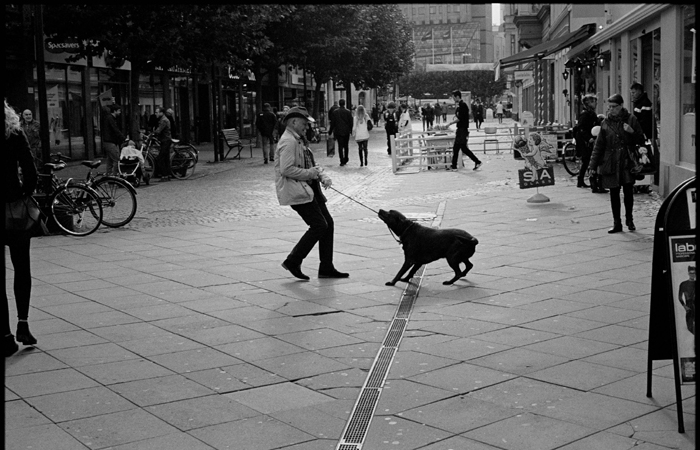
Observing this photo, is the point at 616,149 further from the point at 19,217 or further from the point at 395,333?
the point at 19,217

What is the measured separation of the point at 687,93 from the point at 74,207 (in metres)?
9.51

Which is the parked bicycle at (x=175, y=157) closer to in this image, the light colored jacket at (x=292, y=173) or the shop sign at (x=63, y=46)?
the shop sign at (x=63, y=46)

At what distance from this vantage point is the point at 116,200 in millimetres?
14109

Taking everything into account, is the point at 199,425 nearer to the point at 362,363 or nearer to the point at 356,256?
the point at 362,363

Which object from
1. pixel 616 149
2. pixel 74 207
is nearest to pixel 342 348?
pixel 616 149

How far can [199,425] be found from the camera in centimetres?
487

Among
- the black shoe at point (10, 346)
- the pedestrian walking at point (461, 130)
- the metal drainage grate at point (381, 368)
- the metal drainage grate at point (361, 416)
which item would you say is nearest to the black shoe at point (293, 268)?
the metal drainage grate at point (381, 368)

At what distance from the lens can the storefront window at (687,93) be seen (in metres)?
14.5

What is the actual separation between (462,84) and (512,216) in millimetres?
112789

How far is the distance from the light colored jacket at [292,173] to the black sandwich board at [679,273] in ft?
15.6

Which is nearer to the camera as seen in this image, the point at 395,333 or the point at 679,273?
the point at 679,273

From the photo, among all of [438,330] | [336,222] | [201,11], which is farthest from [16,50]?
[438,330]

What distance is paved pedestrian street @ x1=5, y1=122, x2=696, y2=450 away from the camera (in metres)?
4.73

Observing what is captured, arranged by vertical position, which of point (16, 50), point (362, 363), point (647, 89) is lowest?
point (362, 363)
